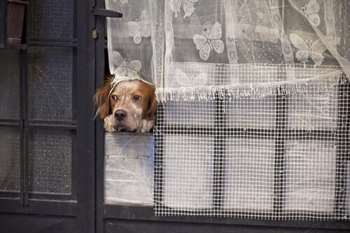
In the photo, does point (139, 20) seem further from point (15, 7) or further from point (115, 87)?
point (15, 7)

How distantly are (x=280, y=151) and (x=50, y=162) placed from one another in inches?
50.8

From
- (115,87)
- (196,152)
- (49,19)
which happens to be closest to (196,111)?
(196,152)

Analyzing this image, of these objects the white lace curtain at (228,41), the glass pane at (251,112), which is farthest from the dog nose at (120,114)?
the glass pane at (251,112)

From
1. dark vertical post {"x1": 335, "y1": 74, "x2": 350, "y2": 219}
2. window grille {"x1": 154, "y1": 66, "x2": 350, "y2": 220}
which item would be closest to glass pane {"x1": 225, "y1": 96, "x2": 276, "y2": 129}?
window grille {"x1": 154, "y1": 66, "x2": 350, "y2": 220}

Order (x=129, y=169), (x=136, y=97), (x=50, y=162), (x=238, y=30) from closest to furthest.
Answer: (x=238, y=30) < (x=136, y=97) < (x=129, y=169) < (x=50, y=162)

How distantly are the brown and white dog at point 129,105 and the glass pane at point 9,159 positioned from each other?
60 centimetres

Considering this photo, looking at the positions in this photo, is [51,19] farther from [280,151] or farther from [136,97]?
[280,151]

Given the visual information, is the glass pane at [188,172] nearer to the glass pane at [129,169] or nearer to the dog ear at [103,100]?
the glass pane at [129,169]

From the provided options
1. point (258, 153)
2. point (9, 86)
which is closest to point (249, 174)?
point (258, 153)

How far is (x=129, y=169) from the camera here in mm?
3256

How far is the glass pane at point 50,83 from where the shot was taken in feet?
10.8

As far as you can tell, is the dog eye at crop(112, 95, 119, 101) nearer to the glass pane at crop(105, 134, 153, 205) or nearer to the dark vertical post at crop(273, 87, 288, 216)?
the glass pane at crop(105, 134, 153, 205)

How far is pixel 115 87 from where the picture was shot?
123 inches

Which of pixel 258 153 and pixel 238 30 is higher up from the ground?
pixel 238 30
